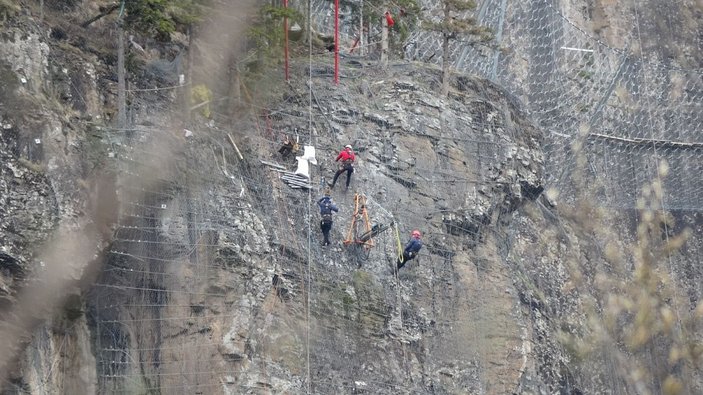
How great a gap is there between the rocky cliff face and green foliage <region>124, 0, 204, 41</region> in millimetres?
886

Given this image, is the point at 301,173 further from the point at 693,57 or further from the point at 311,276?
the point at 693,57

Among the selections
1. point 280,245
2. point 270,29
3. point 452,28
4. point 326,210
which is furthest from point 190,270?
point 452,28

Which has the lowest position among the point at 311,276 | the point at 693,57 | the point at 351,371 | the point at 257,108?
the point at 351,371

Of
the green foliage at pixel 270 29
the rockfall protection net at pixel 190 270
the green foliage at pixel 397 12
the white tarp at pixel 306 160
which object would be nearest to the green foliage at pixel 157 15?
the rockfall protection net at pixel 190 270

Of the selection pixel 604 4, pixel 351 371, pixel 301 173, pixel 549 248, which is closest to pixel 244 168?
pixel 301 173

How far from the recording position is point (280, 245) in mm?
24625

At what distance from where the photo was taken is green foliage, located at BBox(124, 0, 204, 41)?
2472 centimetres

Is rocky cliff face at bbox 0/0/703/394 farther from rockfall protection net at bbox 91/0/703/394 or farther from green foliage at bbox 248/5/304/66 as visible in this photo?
green foliage at bbox 248/5/304/66

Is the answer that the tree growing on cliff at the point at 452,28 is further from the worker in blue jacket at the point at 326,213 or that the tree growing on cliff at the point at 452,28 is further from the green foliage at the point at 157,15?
the green foliage at the point at 157,15

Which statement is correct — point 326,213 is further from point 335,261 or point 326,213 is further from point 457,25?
point 457,25

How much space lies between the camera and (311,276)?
24.7 meters

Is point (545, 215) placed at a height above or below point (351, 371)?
above

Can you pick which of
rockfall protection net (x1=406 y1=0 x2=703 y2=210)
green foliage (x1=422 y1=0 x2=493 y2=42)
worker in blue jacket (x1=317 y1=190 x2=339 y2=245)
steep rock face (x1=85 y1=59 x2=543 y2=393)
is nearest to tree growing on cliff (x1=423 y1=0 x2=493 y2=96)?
green foliage (x1=422 y1=0 x2=493 y2=42)

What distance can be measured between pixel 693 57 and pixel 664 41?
3.32 feet
